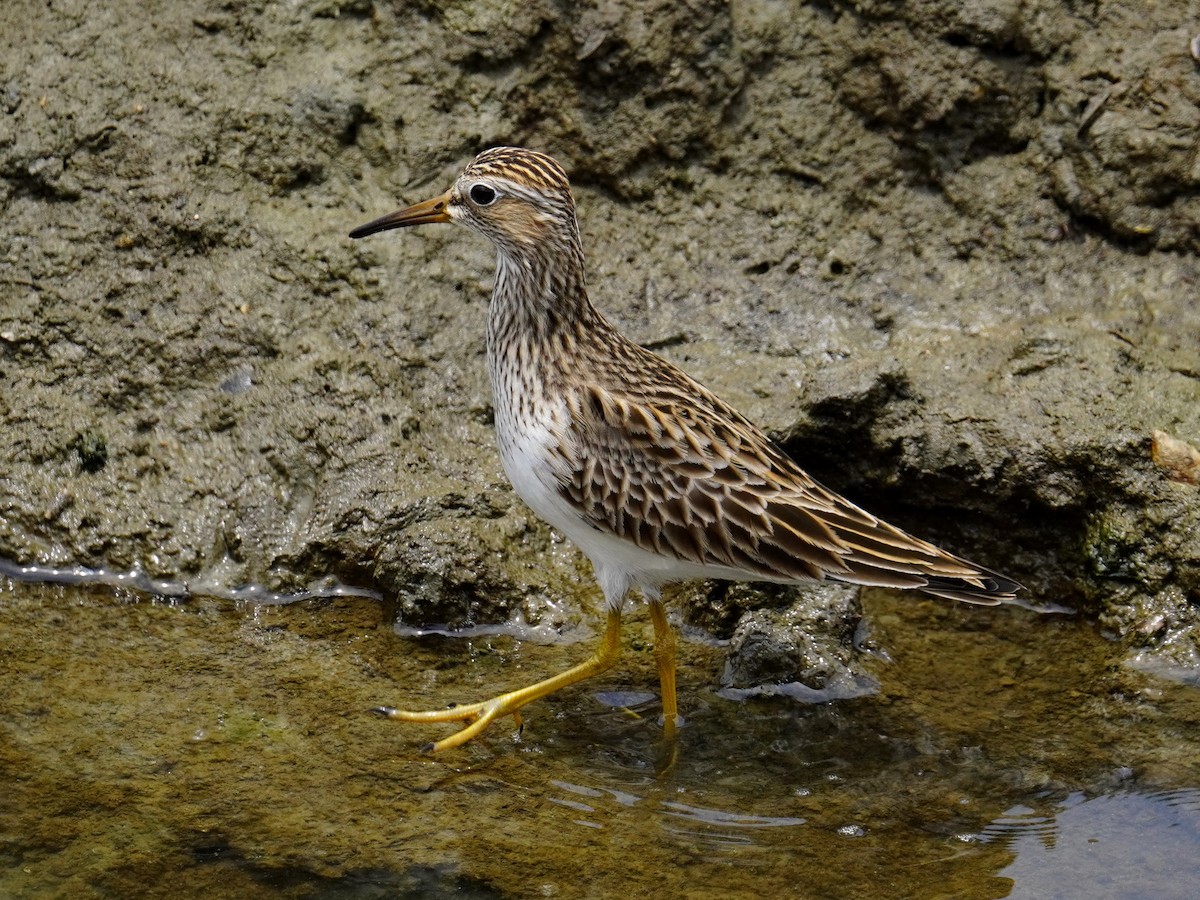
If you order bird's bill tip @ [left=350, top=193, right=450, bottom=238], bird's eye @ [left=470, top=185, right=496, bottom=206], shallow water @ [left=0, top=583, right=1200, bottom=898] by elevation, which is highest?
bird's eye @ [left=470, top=185, right=496, bottom=206]

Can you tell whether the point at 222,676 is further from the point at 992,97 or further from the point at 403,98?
the point at 992,97

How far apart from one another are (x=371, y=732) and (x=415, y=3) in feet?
13.5

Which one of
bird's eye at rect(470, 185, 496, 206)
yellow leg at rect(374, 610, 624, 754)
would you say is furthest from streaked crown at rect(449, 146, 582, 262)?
yellow leg at rect(374, 610, 624, 754)

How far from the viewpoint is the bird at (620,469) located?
6105mm

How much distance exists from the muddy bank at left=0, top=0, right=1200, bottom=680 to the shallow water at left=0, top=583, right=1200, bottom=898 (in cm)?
40

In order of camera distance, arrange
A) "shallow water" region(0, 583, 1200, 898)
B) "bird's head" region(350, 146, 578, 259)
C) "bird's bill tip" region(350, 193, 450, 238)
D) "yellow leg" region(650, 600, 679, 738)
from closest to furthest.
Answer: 1. "shallow water" region(0, 583, 1200, 898)
2. "yellow leg" region(650, 600, 679, 738)
3. "bird's head" region(350, 146, 578, 259)
4. "bird's bill tip" region(350, 193, 450, 238)

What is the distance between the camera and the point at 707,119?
8.30 metres

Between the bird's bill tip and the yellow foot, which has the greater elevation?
the bird's bill tip

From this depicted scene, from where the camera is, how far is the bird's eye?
652cm

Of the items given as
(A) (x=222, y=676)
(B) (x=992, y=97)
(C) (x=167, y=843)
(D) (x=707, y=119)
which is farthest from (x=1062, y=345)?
(C) (x=167, y=843)

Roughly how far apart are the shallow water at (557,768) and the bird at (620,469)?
0.97 ft

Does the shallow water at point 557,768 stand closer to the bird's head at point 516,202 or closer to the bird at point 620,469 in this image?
the bird at point 620,469

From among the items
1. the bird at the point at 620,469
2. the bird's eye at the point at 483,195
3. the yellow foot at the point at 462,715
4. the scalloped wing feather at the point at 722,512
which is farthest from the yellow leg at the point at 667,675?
the bird's eye at the point at 483,195

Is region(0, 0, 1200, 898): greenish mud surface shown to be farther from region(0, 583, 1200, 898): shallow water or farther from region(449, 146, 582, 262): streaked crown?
region(449, 146, 582, 262): streaked crown
